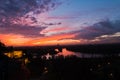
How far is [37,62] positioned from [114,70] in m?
17.5

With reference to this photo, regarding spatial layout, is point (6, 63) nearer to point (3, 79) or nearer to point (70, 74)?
point (3, 79)

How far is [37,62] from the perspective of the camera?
51562 mm

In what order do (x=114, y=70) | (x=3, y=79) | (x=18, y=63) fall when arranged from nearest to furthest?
1. (x=3, y=79)
2. (x=18, y=63)
3. (x=114, y=70)

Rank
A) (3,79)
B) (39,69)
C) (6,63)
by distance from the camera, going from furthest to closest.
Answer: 1. (39,69)
2. (6,63)
3. (3,79)

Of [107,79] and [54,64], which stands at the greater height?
[54,64]

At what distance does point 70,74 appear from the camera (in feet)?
99.6

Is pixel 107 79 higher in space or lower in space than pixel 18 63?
lower

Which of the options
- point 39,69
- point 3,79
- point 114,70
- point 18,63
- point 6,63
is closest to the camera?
point 3,79

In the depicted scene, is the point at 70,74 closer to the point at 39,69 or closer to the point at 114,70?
the point at 114,70

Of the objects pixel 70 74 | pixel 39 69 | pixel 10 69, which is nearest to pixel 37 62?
pixel 39 69

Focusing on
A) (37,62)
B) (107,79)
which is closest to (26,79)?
(107,79)

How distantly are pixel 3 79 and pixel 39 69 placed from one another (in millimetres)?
19489

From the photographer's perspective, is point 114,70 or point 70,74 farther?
point 114,70

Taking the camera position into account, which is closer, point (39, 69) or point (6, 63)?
point (6, 63)
